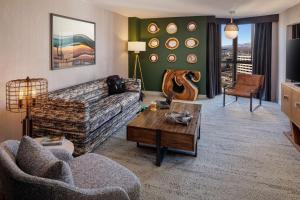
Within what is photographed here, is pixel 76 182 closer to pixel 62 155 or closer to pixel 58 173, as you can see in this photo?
pixel 62 155

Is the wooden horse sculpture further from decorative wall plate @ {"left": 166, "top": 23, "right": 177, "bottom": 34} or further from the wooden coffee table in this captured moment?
the wooden coffee table

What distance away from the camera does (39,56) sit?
3664mm

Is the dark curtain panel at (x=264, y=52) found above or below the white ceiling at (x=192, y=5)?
below

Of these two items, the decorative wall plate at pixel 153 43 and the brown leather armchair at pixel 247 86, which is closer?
→ the brown leather armchair at pixel 247 86

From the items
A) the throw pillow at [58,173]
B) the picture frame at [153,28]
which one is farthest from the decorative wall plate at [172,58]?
the throw pillow at [58,173]

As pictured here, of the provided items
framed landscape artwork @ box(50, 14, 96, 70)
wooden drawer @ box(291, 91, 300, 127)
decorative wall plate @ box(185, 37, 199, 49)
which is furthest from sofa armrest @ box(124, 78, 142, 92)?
wooden drawer @ box(291, 91, 300, 127)

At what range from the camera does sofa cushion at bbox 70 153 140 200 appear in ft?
5.66

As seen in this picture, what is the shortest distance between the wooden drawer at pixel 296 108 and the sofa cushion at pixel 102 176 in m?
2.64

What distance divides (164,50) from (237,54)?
2.21 meters

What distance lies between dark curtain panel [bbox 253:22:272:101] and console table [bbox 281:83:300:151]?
8.89ft

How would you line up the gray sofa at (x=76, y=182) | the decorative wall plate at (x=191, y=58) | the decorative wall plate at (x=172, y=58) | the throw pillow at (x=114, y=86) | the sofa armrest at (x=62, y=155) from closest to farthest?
the gray sofa at (x=76, y=182)
the sofa armrest at (x=62, y=155)
the throw pillow at (x=114, y=86)
the decorative wall plate at (x=191, y=58)
the decorative wall plate at (x=172, y=58)

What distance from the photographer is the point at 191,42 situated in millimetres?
6699

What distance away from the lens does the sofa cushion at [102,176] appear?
172 centimetres

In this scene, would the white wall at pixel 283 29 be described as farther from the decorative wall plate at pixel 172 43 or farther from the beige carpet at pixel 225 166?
the decorative wall plate at pixel 172 43
